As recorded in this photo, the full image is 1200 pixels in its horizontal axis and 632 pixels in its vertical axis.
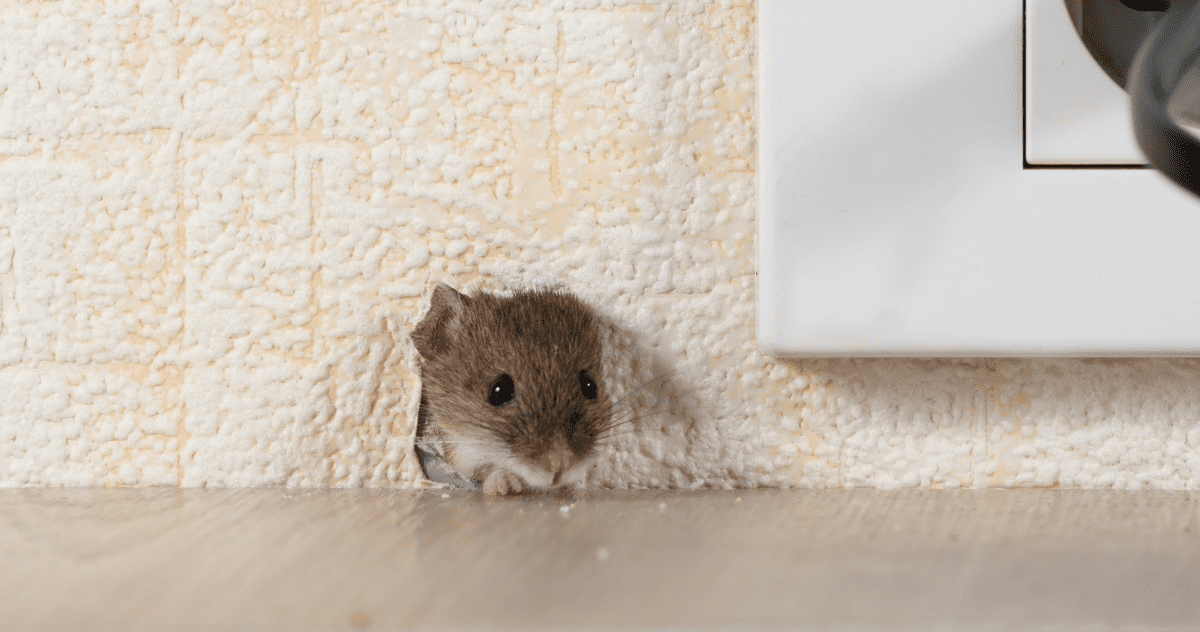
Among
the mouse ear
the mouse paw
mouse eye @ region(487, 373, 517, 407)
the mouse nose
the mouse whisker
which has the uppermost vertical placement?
the mouse ear

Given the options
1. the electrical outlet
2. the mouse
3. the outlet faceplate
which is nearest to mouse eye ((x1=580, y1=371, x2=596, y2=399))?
the mouse

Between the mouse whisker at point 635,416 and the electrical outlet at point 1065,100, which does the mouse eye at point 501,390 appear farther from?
the electrical outlet at point 1065,100

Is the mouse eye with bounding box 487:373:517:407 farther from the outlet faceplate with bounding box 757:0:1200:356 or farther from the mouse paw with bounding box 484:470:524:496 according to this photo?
the outlet faceplate with bounding box 757:0:1200:356

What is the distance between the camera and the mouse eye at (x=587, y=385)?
0.47m

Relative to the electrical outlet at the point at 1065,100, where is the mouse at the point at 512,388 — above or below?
below

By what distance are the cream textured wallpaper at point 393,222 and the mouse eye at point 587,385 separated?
3 centimetres

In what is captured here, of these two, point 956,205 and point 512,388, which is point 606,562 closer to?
point 512,388

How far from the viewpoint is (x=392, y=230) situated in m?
0.51

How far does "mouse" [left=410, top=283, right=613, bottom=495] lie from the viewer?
0.45m

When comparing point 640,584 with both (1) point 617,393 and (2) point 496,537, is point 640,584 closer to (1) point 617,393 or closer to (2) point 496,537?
(2) point 496,537

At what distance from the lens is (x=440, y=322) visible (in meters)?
0.48

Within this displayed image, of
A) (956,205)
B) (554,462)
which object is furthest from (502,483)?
(956,205)

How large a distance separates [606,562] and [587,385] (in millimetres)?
166

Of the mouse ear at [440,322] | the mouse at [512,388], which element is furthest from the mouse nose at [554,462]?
the mouse ear at [440,322]
